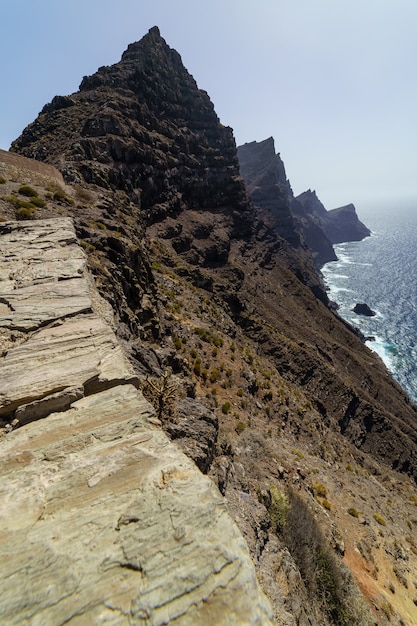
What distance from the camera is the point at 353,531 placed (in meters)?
13.9

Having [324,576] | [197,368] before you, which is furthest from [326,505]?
[197,368]

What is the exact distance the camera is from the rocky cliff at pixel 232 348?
964cm

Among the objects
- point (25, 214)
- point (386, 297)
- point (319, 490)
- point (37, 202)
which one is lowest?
point (386, 297)

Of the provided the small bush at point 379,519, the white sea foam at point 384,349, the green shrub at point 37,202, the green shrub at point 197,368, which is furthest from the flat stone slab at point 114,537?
the white sea foam at point 384,349

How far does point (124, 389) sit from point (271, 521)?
26.2 ft

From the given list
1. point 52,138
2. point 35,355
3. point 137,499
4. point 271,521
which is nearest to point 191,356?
point 271,521

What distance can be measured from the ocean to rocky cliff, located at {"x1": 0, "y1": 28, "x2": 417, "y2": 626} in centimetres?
2066

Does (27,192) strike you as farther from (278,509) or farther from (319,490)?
(319,490)

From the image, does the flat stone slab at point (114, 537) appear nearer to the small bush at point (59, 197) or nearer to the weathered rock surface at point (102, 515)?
the weathered rock surface at point (102, 515)

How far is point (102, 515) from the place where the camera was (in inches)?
131

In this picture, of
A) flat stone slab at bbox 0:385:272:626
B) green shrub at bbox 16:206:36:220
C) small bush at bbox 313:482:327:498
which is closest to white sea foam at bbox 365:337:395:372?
small bush at bbox 313:482:327:498

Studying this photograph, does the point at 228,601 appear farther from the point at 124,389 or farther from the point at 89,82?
the point at 89,82

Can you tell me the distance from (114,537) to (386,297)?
127227 millimetres

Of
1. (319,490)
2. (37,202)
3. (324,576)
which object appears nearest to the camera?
(324,576)
